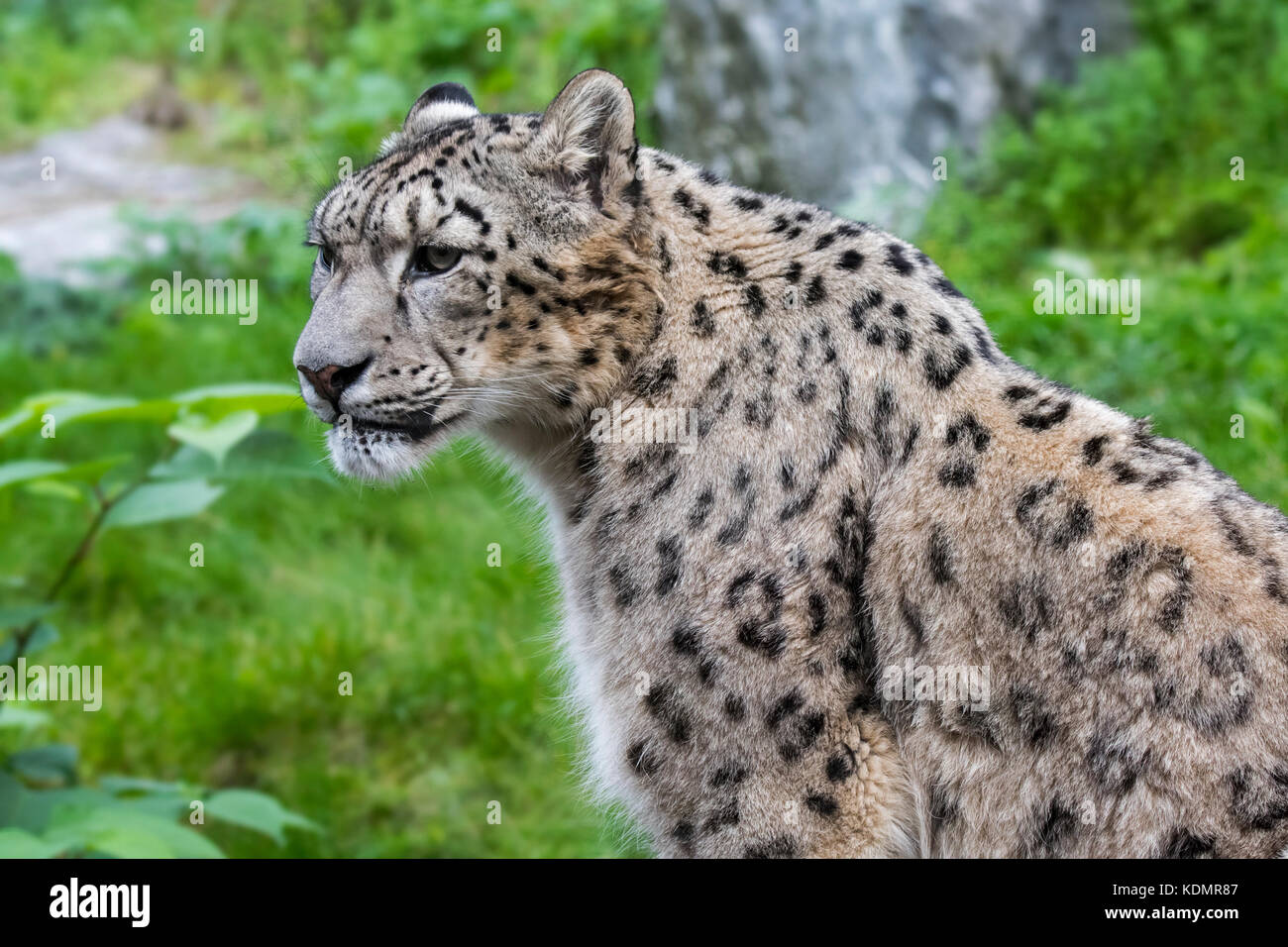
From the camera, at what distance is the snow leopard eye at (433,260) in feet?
16.3

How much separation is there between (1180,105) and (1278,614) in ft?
30.9

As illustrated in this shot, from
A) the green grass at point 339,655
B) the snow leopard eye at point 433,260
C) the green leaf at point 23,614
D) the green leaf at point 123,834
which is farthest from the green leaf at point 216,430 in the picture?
the green leaf at point 123,834

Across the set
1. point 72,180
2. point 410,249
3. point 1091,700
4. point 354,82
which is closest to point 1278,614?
point 1091,700

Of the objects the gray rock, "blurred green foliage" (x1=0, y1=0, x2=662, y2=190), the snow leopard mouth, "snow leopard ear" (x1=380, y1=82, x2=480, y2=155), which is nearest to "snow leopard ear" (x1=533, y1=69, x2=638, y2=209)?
"snow leopard ear" (x1=380, y1=82, x2=480, y2=155)

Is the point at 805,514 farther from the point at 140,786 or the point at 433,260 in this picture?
the point at 140,786

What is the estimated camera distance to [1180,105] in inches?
490

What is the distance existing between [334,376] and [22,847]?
1.86 m

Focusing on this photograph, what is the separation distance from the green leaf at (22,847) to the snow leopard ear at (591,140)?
2.87 meters

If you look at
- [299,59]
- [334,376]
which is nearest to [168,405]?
[334,376]

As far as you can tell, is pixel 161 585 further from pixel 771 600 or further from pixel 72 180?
pixel 72 180

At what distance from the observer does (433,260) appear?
4.97 m

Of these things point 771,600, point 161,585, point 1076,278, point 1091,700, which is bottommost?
point 1091,700

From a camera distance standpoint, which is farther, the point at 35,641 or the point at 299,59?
the point at 299,59

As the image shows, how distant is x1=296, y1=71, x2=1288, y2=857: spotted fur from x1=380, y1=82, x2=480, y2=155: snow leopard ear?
0.23 meters
